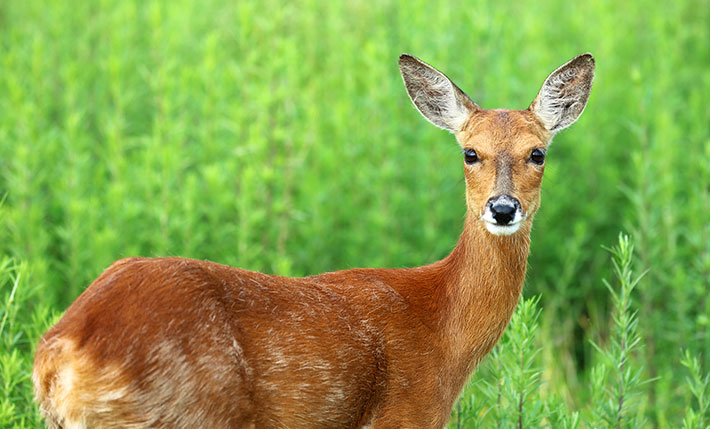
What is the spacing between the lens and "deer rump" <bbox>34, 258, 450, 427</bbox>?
2846mm

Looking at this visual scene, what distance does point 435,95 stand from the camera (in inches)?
173

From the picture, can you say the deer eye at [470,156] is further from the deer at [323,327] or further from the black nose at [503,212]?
the black nose at [503,212]

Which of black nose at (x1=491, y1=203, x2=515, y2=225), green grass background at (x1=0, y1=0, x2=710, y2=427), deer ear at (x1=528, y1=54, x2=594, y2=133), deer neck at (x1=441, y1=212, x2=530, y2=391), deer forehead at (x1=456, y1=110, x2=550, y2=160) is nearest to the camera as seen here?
black nose at (x1=491, y1=203, x2=515, y2=225)

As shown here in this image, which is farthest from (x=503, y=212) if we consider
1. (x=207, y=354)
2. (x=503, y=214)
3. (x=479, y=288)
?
(x=207, y=354)

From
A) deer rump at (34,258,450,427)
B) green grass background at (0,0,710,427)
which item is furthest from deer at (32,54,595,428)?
green grass background at (0,0,710,427)

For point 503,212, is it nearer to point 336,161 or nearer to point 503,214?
point 503,214

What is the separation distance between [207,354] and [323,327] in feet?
1.80

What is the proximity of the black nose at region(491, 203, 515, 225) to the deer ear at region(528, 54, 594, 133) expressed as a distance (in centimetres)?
76

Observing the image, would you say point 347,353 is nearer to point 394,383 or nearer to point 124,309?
point 394,383

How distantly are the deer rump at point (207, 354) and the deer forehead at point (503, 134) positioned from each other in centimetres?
110

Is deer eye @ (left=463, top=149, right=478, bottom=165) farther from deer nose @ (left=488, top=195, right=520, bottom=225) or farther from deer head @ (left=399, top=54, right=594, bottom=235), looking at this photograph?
deer nose @ (left=488, top=195, right=520, bottom=225)

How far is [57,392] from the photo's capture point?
289 centimetres

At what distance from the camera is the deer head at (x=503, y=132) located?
389 cm

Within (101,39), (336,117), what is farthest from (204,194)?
(101,39)
